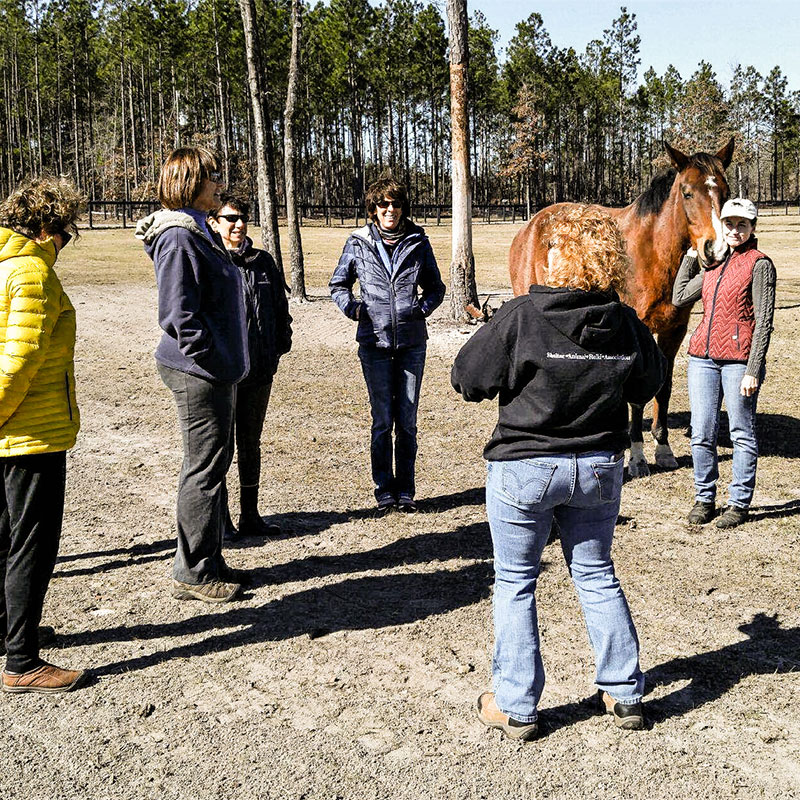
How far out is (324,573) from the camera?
5035mm

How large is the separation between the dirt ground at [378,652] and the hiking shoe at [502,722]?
0.14 feet

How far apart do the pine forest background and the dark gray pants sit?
5114cm

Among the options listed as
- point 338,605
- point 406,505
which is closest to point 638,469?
point 406,505

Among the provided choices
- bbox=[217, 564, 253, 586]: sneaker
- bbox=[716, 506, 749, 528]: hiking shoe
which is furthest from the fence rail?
bbox=[217, 564, 253, 586]: sneaker

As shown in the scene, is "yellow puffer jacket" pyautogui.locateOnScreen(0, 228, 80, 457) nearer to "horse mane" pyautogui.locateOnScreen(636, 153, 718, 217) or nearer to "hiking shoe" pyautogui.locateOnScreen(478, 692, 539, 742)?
"hiking shoe" pyautogui.locateOnScreen(478, 692, 539, 742)

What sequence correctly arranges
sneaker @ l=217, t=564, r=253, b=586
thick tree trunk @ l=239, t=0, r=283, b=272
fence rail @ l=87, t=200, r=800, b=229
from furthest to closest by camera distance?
fence rail @ l=87, t=200, r=800, b=229
thick tree trunk @ l=239, t=0, r=283, b=272
sneaker @ l=217, t=564, r=253, b=586

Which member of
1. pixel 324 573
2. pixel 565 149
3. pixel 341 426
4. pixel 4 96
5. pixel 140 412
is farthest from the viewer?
pixel 565 149

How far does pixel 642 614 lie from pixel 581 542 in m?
1.48

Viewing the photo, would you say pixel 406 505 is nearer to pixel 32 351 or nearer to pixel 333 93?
pixel 32 351

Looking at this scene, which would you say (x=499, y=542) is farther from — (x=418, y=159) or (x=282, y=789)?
(x=418, y=159)

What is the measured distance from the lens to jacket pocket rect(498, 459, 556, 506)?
3.02 meters

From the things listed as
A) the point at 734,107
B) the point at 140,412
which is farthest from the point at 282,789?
the point at 734,107

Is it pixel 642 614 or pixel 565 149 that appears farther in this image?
pixel 565 149

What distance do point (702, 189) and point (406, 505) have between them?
323 centimetres
